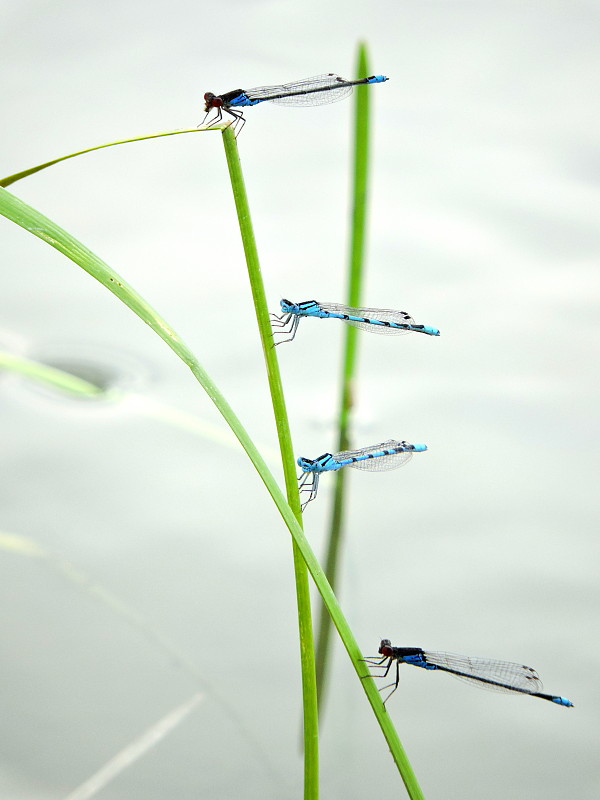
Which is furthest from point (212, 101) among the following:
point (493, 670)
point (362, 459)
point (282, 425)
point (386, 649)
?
point (493, 670)

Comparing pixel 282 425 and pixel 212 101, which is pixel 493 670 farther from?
pixel 212 101

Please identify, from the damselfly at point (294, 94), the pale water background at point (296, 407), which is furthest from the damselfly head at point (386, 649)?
the damselfly at point (294, 94)

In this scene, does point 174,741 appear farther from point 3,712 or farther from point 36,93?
point 36,93

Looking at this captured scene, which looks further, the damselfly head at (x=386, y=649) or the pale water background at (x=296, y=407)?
the pale water background at (x=296, y=407)

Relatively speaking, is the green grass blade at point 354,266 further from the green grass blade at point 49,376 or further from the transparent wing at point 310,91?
the green grass blade at point 49,376

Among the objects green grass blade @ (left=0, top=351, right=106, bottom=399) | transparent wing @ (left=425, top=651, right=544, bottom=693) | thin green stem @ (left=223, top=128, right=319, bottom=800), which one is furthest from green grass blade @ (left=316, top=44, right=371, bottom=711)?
green grass blade @ (left=0, top=351, right=106, bottom=399)

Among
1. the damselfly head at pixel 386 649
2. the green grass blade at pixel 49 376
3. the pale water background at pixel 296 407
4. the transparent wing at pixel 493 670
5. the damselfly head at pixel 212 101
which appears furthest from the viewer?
the green grass blade at pixel 49 376

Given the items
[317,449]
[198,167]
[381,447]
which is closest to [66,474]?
[317,449]
